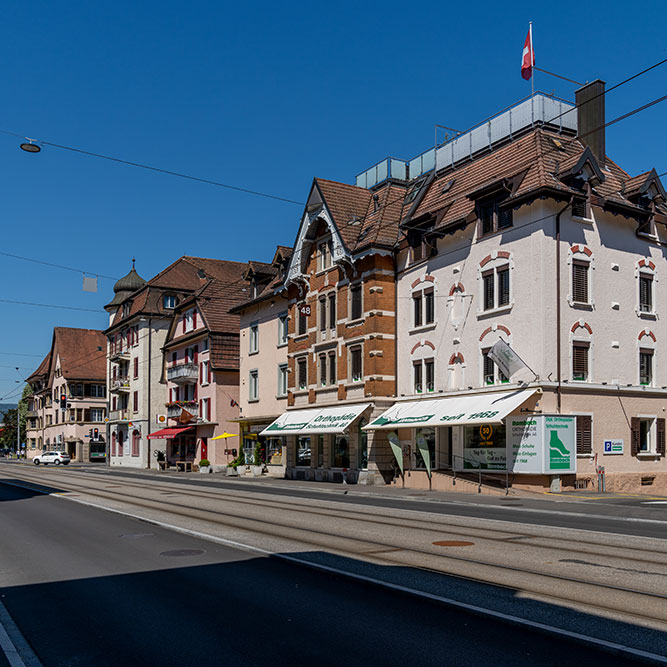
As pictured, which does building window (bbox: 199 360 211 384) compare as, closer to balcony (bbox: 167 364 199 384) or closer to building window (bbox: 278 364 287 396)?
balcony (bbox: 167 364 199 384)

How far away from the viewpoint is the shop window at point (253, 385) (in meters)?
48.0

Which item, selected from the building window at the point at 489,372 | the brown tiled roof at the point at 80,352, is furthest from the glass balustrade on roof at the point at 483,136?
the brown tiled roof at the point at 80,352

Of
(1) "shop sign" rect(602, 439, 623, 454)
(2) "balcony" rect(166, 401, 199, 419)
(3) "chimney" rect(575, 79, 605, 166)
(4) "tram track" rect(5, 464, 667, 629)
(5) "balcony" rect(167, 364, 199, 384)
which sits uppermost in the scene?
(3) "chimney" rect(575, 79, 605, 166)

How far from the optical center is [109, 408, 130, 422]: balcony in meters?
69.0

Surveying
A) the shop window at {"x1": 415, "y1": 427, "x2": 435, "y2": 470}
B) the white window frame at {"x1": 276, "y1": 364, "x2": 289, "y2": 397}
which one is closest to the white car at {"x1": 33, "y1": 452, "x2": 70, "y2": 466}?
the white window frame at {"x1": 276, "y1": 364, "x2": 289, "y2": 397}

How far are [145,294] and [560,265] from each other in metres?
44.5

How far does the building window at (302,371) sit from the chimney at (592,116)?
17769 mm

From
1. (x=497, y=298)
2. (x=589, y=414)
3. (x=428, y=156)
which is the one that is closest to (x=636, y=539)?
(x=589, y=414)

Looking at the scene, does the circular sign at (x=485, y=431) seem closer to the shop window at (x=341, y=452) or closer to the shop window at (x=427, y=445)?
the shop window at (x=427, y=445)

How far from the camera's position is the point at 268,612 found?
8.49m

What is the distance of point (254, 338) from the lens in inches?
1912

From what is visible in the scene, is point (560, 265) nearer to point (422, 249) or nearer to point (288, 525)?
point (422, 249)

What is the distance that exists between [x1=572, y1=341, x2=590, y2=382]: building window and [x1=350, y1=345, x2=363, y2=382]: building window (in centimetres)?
1099

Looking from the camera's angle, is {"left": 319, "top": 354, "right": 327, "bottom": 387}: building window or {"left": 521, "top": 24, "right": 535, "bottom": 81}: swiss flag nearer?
{"left": 521, "top": 24, "right": 535, "bottom": 81}: swiss flag
